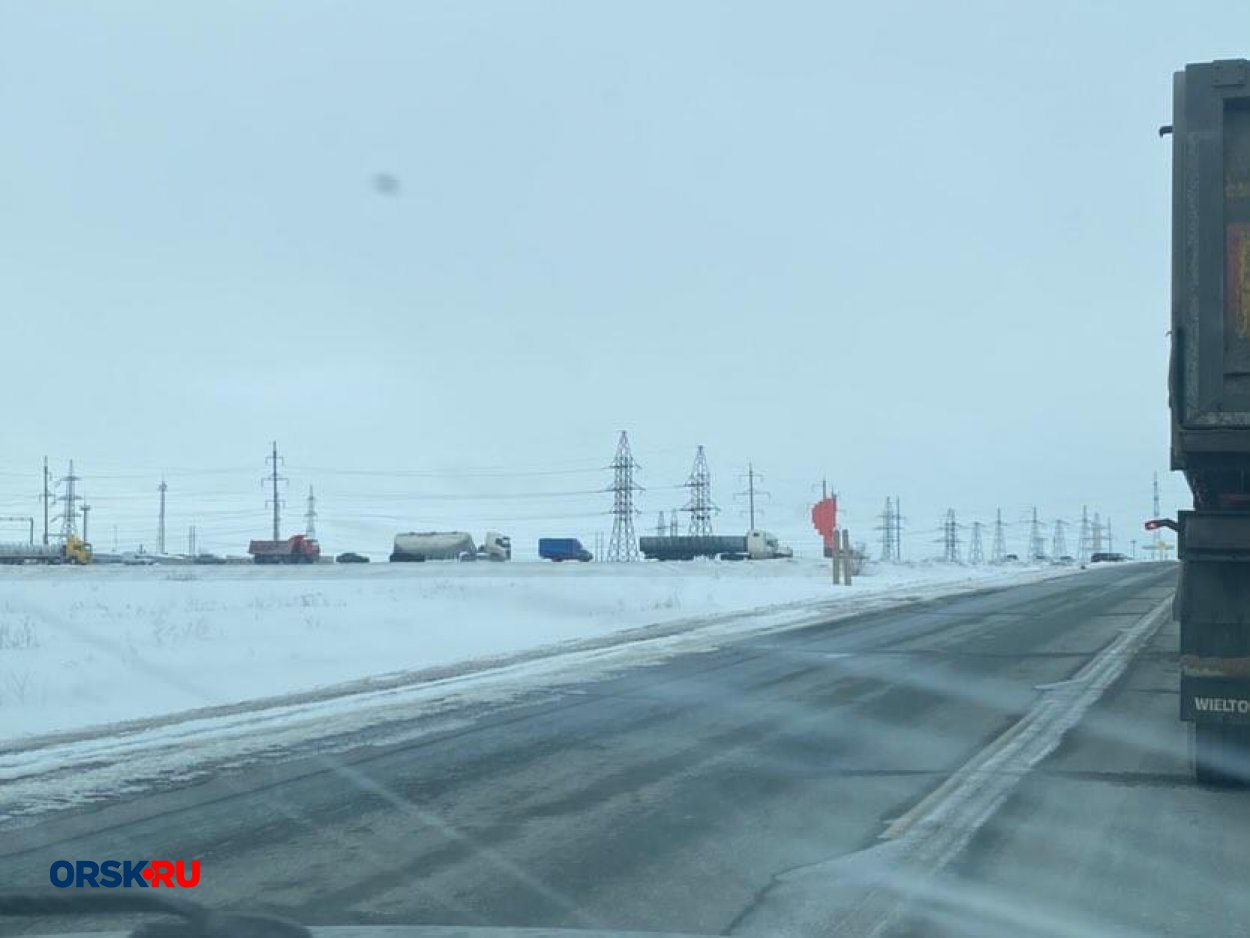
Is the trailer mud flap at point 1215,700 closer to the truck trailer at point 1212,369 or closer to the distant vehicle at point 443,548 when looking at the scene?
the truck trailer at point 1212,369

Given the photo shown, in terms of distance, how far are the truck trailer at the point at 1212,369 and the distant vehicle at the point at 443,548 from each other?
83.8 meters

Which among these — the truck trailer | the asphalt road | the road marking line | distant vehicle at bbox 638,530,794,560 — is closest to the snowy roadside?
the asphalt road

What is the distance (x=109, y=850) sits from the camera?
30.9 ft

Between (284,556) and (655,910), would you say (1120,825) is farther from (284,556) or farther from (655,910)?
(284,556)

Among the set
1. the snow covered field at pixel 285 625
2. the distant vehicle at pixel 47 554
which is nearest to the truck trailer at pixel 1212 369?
the snow covered field at pixel 285 625

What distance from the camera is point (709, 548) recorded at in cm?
10019

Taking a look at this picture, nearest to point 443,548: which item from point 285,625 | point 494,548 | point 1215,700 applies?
point 494,548

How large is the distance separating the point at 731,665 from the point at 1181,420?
40.1ft

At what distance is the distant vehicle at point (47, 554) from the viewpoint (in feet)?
285

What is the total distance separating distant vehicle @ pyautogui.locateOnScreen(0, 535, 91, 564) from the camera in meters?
87.0

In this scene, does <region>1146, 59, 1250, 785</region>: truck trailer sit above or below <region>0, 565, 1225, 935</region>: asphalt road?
above

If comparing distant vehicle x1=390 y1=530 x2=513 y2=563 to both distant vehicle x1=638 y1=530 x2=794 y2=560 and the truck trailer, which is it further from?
the truck trailer

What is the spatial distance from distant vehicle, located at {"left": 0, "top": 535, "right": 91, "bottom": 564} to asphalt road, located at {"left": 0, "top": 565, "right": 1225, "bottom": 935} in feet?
247

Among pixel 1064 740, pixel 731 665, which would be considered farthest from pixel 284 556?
pixel 1064 740
